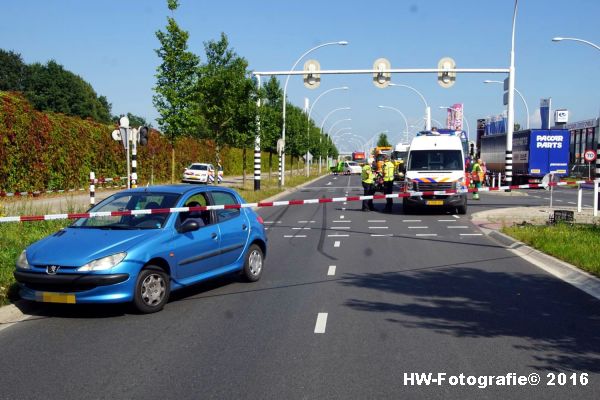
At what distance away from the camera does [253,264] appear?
9492mm

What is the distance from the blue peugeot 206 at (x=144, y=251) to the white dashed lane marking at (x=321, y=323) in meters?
1.80

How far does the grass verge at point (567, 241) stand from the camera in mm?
10345

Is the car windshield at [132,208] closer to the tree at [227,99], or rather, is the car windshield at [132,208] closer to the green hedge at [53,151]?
the green hedge at [53,151]

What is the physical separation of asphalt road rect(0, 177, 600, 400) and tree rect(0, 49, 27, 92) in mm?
64531

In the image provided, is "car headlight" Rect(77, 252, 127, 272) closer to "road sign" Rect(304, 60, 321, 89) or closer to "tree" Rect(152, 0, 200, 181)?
"tree" Rect(152, 0, 200, 181)

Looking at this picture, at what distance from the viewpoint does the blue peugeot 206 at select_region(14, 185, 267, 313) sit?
22.9 feet

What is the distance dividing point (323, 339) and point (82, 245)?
2924 millimetres

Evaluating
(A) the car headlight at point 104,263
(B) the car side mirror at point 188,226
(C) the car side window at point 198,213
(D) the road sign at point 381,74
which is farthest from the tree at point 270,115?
(A) the car headlight at point 104,263

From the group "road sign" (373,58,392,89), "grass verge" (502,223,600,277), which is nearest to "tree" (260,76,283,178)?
"road sign" (373,58,392,89)

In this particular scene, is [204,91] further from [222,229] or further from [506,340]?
[506,340]

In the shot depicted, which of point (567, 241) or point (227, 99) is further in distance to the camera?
point (227, 99)

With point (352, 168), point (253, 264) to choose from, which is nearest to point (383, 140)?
point (352, 168)

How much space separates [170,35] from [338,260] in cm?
1539

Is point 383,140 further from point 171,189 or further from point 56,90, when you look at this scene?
point 171,189
